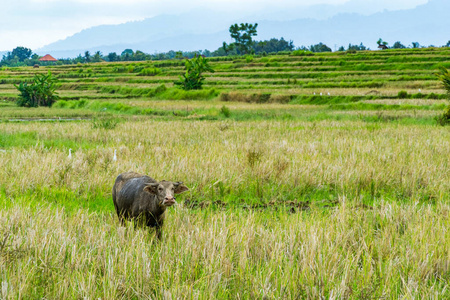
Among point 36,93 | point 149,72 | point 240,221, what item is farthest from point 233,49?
point 240,221

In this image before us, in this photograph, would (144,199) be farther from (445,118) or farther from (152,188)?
(445,118)

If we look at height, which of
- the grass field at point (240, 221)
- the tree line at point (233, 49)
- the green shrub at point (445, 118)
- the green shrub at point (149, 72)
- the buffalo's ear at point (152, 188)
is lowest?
the green shrub at point (445, 118)

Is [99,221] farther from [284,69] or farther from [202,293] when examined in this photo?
[284,69]

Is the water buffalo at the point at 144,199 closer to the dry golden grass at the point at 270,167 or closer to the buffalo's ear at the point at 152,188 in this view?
the buffalo's ear at the point at 152,188

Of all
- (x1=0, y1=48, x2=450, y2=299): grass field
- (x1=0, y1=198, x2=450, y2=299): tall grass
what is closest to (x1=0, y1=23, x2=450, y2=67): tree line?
(x1=0, y1=48, x2=450, y2=299): grass field

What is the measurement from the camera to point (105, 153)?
8.74 meters

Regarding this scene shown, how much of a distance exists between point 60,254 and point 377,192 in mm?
4710

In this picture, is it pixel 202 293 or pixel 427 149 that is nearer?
pixel 202 293

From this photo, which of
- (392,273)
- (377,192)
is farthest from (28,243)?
(377,192)

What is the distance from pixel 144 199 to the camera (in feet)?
13.8

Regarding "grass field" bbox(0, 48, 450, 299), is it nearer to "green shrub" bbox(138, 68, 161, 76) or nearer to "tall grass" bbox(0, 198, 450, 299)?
"tall grass" bbox(0, 198, 450, 299)

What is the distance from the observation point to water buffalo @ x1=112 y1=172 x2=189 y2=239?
3848mm

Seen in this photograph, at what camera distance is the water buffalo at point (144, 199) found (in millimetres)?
3848

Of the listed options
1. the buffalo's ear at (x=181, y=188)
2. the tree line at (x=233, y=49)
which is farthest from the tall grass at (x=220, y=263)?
the tree line at (x=233, y=49)
